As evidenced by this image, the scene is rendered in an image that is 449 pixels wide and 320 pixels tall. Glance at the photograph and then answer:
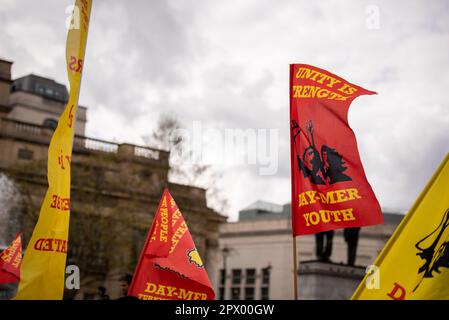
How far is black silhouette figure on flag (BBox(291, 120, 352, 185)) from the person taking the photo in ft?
25.3

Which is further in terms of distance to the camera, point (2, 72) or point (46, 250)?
point (2, 72)

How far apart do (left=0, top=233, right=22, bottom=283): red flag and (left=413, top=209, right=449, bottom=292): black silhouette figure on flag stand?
9.29 metres

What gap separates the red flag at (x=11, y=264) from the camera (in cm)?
1330

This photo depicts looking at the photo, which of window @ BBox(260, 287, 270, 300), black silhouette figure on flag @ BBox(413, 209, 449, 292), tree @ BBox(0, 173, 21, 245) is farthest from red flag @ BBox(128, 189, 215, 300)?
window @ BBox(260, 287, 270, 300)

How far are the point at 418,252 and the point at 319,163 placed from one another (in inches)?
104

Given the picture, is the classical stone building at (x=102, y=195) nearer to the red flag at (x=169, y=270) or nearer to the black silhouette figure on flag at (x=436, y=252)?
the red flag at (x=169, y=270)

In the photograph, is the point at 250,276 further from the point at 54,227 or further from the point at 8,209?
the point at 54,227

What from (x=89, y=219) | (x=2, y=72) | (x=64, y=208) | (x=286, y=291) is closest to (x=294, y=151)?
(x=64, y=208)

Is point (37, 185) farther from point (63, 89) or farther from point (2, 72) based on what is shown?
point (63, 89)

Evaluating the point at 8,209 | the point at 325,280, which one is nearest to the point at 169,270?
the point at 325,280

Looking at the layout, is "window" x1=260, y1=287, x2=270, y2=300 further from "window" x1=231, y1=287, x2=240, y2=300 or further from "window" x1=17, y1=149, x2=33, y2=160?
"window" x1=17, y1=149, x2=33, y2=160

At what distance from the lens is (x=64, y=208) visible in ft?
24.3

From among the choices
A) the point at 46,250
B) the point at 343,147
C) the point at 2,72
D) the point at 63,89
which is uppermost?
the point at 63,89
